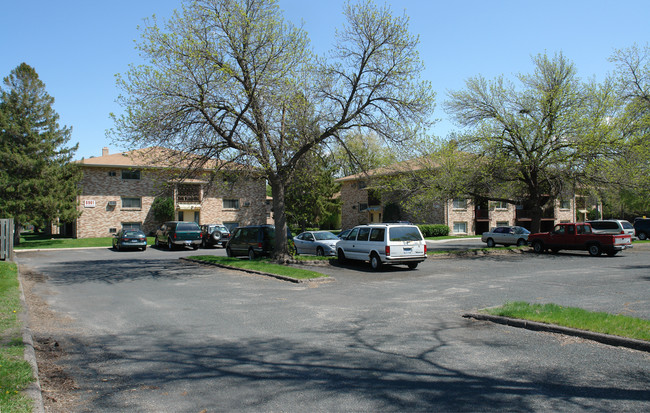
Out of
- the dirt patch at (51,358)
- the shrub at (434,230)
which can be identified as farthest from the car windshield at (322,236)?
the shrub at (434,230)

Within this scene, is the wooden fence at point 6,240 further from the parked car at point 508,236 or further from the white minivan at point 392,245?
the parked car at point 508,236

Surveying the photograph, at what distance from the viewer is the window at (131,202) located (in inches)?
1652

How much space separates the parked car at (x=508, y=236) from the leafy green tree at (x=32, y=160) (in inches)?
1209

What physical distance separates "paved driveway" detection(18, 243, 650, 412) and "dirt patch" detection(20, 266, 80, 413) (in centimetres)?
14

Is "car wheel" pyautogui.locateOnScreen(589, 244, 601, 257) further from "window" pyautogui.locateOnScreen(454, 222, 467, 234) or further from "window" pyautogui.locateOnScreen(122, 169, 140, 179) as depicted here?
"window" pyautogui.locateOnScreen(122, 169, 140, 179)

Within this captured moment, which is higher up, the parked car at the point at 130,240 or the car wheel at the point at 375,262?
the parked car at the point at 130,240

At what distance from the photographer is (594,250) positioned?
2342 cm

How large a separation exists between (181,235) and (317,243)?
1126 centimetres

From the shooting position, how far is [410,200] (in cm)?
2625

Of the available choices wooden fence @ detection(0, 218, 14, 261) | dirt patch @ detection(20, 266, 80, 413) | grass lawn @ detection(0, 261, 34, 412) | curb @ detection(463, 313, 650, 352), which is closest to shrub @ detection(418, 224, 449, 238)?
wooden fence @ detection(0, 218, 14, 261)

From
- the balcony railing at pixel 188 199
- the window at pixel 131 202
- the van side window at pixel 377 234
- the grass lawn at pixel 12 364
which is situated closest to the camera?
the grass lawn at pixel 12 364

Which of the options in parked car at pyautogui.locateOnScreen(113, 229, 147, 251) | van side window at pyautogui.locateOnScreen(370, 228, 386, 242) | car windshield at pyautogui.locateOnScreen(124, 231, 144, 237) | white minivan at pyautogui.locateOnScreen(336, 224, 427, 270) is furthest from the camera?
car windshield at pyautogui.locateOnScreen(124, 231, 144, 237)

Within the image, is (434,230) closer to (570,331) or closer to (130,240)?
(130,240)

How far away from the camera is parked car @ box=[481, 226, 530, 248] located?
31.2 metres
